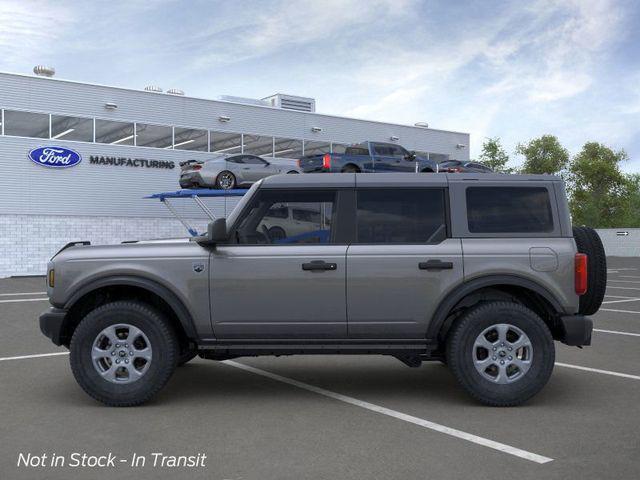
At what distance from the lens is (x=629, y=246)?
50.1m

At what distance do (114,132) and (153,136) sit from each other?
1709mm

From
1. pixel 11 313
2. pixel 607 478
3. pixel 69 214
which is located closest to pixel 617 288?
pixel 11 313

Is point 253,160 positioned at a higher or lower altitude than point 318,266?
higher

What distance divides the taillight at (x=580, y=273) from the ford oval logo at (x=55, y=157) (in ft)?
83.5

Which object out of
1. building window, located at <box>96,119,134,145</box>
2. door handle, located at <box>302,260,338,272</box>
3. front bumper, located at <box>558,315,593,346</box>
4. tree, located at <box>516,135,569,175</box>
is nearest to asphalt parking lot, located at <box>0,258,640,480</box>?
front bumper, located at <box>558,315,593,346</box>

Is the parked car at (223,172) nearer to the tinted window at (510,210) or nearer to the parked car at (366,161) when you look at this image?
the parked car at (366,161)

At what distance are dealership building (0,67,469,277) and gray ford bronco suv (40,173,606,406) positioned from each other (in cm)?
2332

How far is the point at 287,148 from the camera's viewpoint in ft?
111

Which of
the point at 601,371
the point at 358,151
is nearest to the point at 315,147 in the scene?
the point at 358,151

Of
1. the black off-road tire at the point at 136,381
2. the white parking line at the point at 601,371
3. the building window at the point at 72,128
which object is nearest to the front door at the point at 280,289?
the black off-road tire at the point at 136,381

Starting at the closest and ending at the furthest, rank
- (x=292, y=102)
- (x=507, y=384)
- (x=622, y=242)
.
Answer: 1. (x=507, y=384)
2. (x=292, y=102)
3. (x=622, y=242)

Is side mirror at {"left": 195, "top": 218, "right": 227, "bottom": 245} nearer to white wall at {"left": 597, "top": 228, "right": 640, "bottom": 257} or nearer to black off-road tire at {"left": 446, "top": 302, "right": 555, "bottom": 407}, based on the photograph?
black off-road tire at {"left": 446, "top": 302, "right": 555, "bottom": 407}

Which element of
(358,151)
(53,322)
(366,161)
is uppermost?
(358,151)

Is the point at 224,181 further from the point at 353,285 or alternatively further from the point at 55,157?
the point at 353,285
